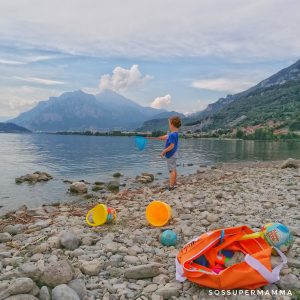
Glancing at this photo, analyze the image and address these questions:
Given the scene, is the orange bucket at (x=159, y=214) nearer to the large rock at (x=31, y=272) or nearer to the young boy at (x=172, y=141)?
the young boy at (x=172, y=141)

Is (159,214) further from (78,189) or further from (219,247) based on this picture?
(78,189)

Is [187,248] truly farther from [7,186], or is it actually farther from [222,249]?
[7,186]

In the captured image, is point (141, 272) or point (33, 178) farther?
point (33, 178)

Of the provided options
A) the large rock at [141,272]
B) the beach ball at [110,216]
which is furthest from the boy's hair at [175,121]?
the large rock at [141,272]

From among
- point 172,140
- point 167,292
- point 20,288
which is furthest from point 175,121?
point 20,288

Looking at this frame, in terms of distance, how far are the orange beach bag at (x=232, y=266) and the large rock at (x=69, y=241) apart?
2513 millimetres

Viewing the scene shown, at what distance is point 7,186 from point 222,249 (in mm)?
20860

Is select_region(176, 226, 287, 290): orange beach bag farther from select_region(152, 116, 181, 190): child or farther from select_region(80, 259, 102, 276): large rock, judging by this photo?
select_region(152, 116, 181, 190): child

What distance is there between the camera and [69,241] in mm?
7246

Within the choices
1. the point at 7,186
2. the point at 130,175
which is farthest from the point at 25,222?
the point at 130,175

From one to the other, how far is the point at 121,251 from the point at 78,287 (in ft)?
6.38

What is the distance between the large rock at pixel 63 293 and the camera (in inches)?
188

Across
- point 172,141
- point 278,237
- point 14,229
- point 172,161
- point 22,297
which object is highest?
point 172,141

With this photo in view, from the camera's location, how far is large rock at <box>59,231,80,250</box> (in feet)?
23.6
